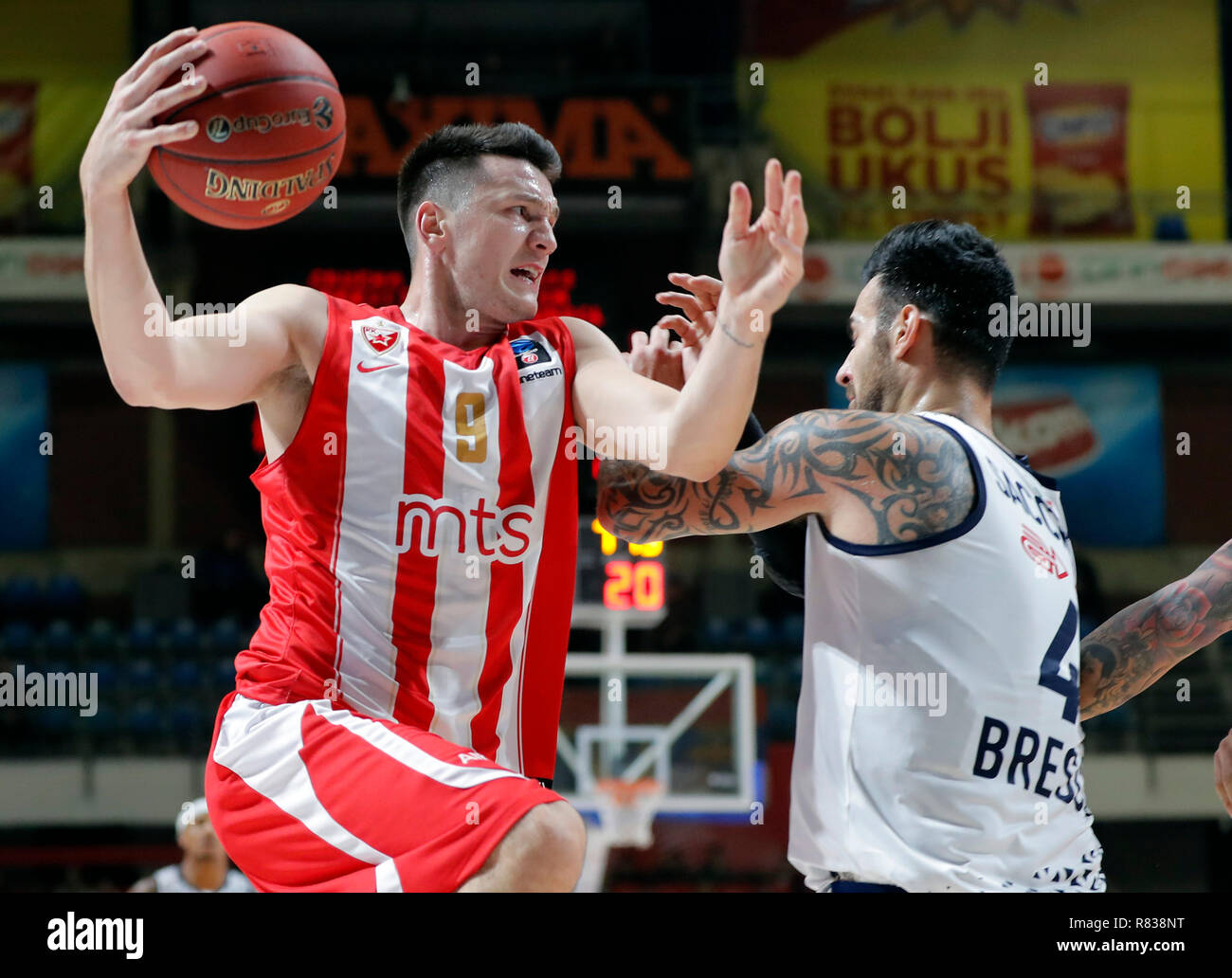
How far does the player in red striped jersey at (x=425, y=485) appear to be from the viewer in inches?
97.3

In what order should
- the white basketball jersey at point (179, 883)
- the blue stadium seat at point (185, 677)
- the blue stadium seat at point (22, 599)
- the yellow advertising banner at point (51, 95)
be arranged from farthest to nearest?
the yellow advertising banner at point (51, 95)
the blue stadium seat at point (22, 599)
the blue stadium seat at point (185, 677)
the white basketball jersey at point (179, 883)

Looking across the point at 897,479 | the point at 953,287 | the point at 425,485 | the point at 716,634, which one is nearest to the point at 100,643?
the point at 716,634

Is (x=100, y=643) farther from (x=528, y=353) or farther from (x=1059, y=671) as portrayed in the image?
(x=1059, y=671)

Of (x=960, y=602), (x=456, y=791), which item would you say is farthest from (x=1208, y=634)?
(x=456, y=791)

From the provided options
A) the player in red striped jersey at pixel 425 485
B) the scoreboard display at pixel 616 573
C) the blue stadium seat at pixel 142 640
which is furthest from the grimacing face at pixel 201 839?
the blue stadium seat at pixel 142 640

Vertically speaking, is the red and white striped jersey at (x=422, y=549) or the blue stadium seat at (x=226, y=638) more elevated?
the red and white striped jersey at (x=422, y=549)

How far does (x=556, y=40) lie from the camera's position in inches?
578

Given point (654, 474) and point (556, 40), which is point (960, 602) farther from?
point (556, 40)

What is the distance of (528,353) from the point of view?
301 cm

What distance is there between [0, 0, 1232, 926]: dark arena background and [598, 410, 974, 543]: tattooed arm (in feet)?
22.9

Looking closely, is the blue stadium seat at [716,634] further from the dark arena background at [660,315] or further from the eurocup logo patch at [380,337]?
the eurocup logo patch at [380,337]

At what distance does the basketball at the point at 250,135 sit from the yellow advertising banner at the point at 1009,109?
1151 centimetres

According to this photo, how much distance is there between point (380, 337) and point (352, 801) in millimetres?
985
